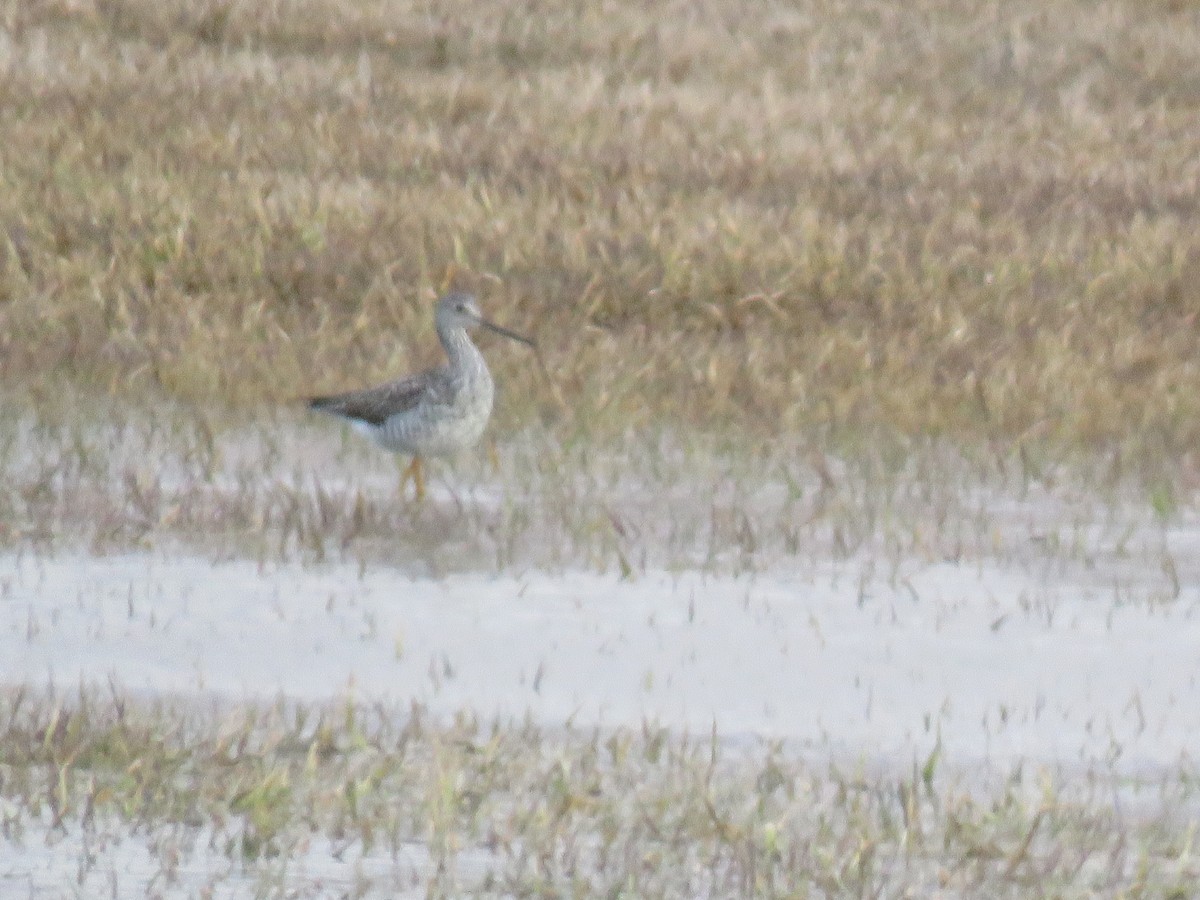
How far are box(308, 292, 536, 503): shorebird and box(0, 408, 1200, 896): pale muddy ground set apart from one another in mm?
231

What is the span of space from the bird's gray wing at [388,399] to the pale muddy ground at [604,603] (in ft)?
0.91

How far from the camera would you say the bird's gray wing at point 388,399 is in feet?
34.3

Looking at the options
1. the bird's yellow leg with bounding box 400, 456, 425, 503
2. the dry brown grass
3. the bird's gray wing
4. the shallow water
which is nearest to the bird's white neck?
the bird's gray wing

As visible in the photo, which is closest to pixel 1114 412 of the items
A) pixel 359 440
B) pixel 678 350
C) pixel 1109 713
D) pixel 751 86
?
pixel 678 350

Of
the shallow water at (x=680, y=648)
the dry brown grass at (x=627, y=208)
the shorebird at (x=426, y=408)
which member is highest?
the shallow water at (x=680, y=648)

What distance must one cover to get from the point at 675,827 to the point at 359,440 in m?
5.82

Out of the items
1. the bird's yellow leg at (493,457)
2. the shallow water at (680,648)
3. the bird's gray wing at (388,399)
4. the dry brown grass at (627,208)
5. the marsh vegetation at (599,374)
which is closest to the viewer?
the marsh vegetation at (599,374)

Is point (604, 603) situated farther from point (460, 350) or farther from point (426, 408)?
point (460, 350)

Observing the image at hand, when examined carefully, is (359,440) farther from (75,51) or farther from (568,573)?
(75,51)

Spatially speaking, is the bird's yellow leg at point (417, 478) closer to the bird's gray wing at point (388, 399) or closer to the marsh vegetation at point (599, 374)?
the marsh vegetation at point (599, 374)

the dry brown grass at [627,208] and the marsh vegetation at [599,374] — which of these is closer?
the marsh vegetation at [599,374]

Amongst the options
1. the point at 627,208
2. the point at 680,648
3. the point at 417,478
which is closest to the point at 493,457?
the point at 417,478

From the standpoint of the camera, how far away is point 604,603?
28.9 ft

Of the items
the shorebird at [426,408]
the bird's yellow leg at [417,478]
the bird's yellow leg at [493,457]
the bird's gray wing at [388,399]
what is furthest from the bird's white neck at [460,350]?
the bird's yellow leg at [417,478]
